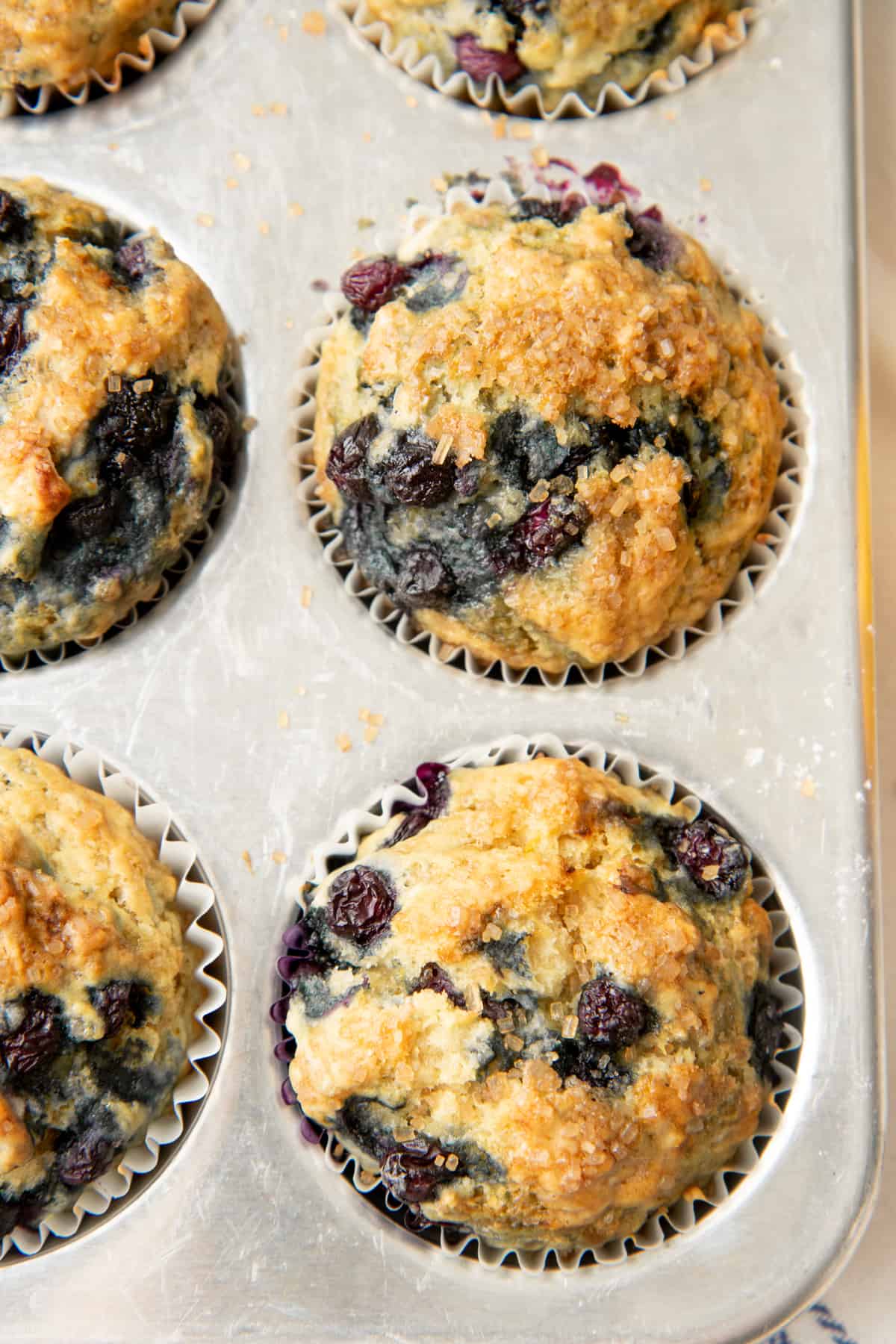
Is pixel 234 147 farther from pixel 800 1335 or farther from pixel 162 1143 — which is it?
pixel 800 1335

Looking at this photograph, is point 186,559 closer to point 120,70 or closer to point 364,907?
point 364,907

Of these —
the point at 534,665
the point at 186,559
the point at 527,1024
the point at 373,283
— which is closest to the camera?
the point at 527,1024

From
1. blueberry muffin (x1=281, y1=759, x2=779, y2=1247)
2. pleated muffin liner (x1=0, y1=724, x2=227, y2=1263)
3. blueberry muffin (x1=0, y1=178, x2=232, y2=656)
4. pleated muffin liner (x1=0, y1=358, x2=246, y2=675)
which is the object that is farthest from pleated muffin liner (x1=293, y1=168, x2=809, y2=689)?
pleated muffin liner (x1=0, y1=724, x2=227, y2=1263)

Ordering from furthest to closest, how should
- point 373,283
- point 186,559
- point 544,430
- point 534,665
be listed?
point 186,559 < point 534,665 < point 373,283 < point 544,430

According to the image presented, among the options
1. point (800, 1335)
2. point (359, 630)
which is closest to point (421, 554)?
point (359, 630)

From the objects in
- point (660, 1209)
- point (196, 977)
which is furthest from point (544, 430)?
point (660, 1209)

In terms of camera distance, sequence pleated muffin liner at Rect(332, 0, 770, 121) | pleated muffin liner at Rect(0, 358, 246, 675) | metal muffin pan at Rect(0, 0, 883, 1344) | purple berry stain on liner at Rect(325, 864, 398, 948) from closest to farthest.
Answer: purple berry stain on liner at Rect(325, 864, 398, 948) → metal muffin pan at Rect(0, 0, 883, 1344) → pleated muffin liner at Rect(0, 358, 246, 675) → pleated muffin liner at Rect(332, 0, 770, 121)

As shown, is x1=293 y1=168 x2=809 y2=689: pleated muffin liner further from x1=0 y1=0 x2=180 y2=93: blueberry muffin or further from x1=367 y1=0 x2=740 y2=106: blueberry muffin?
x1=0 y1=0 x2=180 y2=93: blueberry muffin

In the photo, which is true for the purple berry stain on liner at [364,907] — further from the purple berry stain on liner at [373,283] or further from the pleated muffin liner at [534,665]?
the purple berry stain on liner at [373,283]
